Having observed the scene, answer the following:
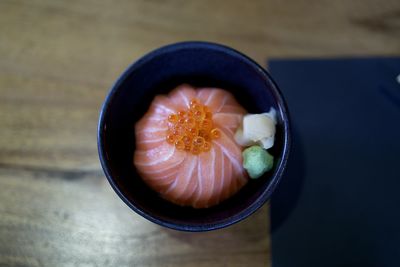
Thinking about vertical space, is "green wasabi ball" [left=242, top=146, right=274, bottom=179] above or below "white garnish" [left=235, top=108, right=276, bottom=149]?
below

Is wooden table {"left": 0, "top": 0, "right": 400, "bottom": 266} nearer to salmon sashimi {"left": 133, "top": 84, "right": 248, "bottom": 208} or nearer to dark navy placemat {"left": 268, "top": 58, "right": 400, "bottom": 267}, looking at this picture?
dark navy placemat {"left": 268, "top": 58, "right": 400, "bottom": 267}

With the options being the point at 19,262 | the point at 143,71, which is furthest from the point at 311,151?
the point at 19,262

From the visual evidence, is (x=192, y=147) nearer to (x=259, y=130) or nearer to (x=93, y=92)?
(x=259, y=130)

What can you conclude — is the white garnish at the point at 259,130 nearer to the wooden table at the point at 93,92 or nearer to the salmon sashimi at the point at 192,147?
the salmon sashimi at the point at 192,147

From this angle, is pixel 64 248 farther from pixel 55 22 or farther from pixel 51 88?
pixel 55 22

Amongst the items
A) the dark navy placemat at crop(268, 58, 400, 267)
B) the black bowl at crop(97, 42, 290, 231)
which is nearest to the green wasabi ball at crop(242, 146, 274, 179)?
the black bowl at crop(97, 42, 290, 231)

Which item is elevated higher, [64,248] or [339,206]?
[339,206]
